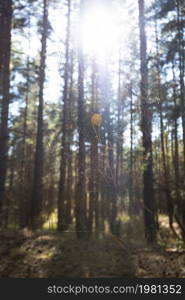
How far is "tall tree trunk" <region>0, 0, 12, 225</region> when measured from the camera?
450 inches

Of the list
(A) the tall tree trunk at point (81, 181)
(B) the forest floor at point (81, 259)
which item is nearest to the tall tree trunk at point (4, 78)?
(B) the forest floor at point (81, 259)

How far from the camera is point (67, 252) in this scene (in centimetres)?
852

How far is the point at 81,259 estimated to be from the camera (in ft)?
26.0

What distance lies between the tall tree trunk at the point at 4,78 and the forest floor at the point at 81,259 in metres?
2.81

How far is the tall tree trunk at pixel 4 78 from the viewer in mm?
11430

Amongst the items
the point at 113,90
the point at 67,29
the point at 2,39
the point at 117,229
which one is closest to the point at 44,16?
the point at 67,29

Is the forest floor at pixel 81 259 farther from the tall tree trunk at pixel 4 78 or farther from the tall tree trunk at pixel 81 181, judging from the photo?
the tall tree trunk at pixel 4 78

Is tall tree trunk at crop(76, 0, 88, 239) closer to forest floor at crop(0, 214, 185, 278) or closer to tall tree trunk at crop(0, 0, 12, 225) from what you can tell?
forest floor at crop(0, 214, 185, 278)

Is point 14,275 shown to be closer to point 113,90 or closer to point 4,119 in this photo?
point 4,119

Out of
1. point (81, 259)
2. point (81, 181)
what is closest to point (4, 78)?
point (81, 181)

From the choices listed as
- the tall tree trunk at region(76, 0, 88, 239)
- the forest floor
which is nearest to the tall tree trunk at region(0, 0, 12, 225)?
the forest floor

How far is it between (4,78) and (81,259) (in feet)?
26.1

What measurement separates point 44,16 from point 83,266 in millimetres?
12344

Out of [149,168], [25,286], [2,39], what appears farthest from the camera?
[2,39]
